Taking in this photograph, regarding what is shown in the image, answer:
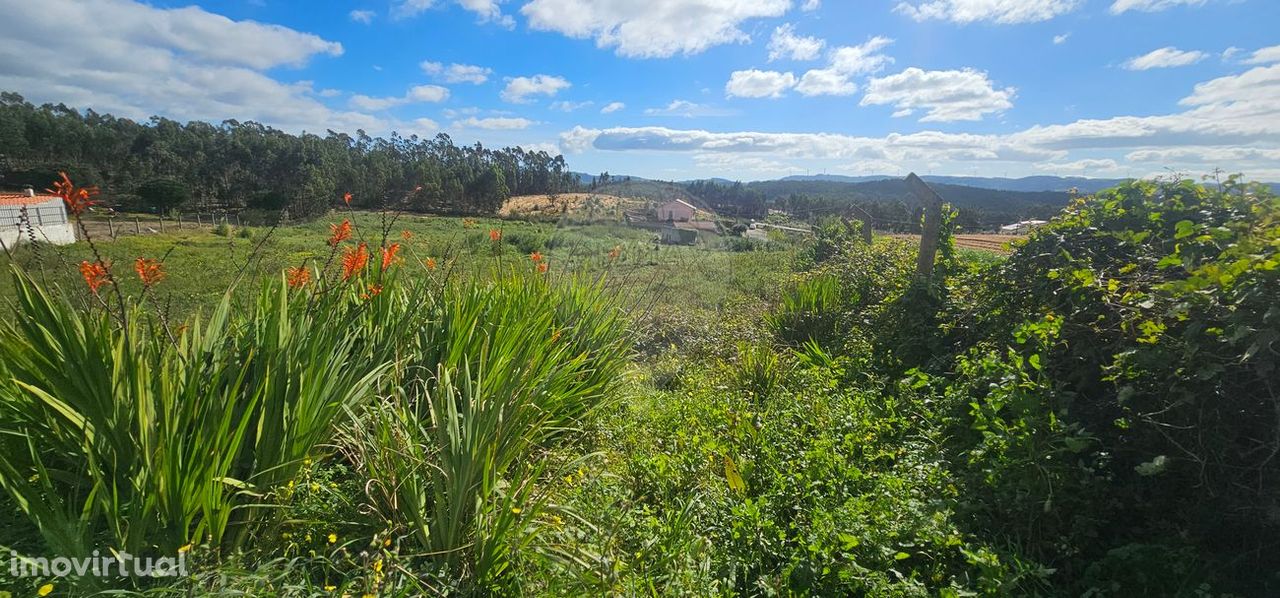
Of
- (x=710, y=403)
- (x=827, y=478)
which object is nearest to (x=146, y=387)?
(x=827, y=478)

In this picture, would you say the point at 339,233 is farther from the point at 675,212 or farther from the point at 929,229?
the point at 675,212

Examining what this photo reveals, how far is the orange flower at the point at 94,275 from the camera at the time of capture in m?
1.65

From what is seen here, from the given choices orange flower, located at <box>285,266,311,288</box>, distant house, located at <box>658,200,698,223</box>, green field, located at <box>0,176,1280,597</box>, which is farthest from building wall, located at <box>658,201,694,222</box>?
orange flower, located at <box>285,266,311,288</box>

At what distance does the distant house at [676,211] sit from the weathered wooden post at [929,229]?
5382 millimetres

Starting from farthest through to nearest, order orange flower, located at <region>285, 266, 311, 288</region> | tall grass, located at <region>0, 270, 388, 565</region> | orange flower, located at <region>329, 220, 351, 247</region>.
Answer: orange flower, located at <region>285, 266, 311, 288</region>, orange flower, located at <region>329, 220, 351, 247</region>, tall grass, located at <region>0, 270, 388, 565</region>

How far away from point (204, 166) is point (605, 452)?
6228 cm

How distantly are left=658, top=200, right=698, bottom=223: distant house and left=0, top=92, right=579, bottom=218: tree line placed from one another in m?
29.1

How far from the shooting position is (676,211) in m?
10.6

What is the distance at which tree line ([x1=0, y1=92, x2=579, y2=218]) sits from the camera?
4184cm

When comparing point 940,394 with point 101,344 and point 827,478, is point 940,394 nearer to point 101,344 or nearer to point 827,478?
point 827,478

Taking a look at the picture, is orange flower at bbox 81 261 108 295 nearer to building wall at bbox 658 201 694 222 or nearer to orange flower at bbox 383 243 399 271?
orange flower at bbox 383 243 399 271

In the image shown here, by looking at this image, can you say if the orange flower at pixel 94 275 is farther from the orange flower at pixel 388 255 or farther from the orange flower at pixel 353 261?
the orange flower at pixel 388 255

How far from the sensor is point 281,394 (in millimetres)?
1802

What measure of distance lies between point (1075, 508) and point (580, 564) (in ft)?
6.60
